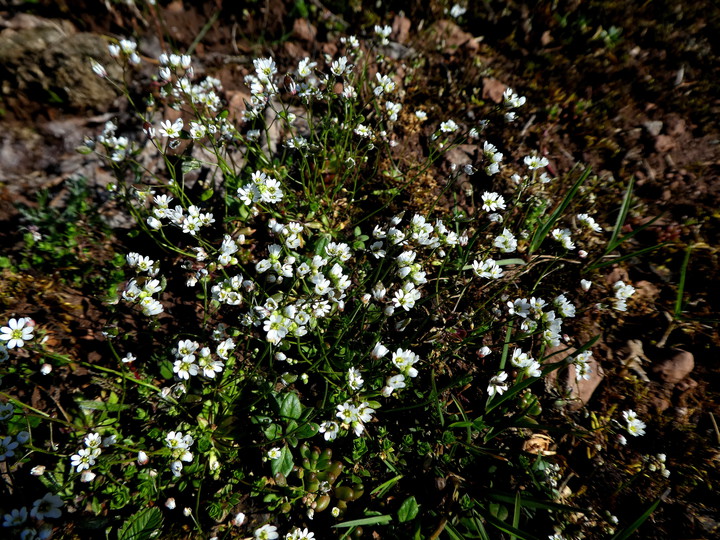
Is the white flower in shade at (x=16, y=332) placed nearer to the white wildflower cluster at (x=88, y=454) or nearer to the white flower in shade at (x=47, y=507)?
the white wildflower cluster at (x=88, y=454)

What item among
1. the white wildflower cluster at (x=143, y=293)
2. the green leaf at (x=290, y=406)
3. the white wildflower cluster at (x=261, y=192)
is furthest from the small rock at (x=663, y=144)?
the white wildflower cluster at (x=143, y=293)

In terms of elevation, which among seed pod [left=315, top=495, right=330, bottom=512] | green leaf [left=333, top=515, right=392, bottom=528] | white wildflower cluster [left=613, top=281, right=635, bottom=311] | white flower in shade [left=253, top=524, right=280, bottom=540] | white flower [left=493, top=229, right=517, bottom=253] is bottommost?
white flower in shade [left=253, top=524, right=280, bottom=540]

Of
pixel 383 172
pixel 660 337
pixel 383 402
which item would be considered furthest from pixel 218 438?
pixel 660 337

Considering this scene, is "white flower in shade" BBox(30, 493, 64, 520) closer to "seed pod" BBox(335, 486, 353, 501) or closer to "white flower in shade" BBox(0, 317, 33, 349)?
"white flower in shade" BBox(0, 317, 33, 349)

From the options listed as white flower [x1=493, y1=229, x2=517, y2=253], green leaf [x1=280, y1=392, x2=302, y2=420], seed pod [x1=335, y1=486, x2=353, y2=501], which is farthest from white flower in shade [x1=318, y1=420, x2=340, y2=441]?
white flower [x1=493, y1=229, x2=517, y2=253]

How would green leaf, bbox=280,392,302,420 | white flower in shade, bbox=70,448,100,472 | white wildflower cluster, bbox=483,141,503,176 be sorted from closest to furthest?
white flower in shade, bbox=70,448,100,472
green leaf, bbox=280,392,302,420
white wildflower cluster, bbox=483,141,503,176

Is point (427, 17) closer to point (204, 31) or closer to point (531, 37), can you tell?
point (531, 37)
